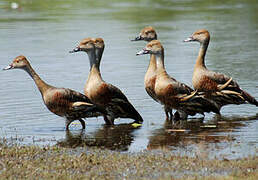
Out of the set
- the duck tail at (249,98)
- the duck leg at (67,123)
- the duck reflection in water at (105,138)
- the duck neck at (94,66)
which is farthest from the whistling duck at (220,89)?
the duck leg at (67,123)

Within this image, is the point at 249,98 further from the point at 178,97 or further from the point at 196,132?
the point at 196,132

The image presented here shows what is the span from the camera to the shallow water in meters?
11.7

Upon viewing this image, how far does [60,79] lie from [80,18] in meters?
17.6

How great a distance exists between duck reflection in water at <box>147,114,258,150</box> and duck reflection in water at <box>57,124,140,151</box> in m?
0.45

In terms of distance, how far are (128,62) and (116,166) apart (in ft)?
39.8

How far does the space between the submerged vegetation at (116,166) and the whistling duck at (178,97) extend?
120 inches

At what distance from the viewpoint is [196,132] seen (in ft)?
39.6

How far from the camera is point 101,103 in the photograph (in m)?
13.3

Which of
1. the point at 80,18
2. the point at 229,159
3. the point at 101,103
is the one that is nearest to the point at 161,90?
the point at 101,103

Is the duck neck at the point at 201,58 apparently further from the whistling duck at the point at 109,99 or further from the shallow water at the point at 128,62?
the whistling duck at the point at 109,99

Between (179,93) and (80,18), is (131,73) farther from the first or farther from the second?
(80,18)

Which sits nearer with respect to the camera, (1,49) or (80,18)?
(1,49)

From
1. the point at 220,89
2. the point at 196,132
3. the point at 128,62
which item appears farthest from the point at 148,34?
the point at 128,62

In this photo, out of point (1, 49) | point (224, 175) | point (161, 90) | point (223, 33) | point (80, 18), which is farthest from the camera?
point (80, 18)
